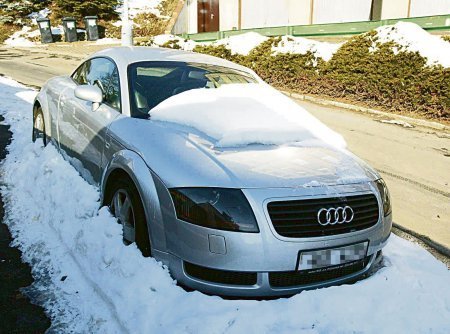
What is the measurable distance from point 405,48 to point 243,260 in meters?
9.95

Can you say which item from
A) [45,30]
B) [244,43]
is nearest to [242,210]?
[244,43]

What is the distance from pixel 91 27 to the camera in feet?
90.5

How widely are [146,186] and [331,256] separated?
1.17m

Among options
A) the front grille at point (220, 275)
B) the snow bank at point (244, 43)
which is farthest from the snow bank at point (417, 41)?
the front grille at point (220, 275)

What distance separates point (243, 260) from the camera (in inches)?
96.7

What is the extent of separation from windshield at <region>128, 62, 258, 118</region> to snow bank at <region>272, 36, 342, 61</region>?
Result: 9.10m

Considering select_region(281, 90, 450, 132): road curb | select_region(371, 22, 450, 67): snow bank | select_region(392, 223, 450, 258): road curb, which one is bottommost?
select_region(281, 90, 450, 132): road curb

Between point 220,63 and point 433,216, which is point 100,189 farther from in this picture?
point 433,216

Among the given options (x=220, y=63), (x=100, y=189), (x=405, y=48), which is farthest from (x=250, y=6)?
(x=100, y=189)

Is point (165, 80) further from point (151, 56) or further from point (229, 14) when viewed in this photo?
→ point (229, 14)

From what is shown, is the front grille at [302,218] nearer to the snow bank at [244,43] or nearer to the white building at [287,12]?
the snow bank at [244,43]

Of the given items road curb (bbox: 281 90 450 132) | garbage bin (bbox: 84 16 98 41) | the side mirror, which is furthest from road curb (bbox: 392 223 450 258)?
garbage bin (bbox: 84 16 98 41)

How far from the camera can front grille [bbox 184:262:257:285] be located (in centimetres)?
250

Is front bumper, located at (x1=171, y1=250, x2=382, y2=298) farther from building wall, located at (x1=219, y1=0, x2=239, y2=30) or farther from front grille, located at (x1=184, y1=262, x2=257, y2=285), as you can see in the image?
building wall, located at (x1=219, y1=0, x2=239, y2=30)
